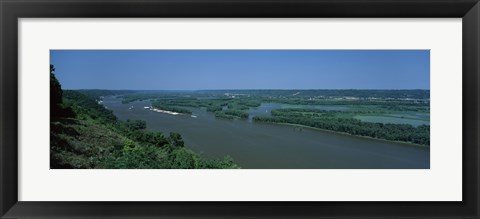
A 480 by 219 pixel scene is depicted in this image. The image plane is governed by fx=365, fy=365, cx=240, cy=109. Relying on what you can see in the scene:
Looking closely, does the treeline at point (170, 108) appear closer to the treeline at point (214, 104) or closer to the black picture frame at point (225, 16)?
the treeline at point (214, 104)

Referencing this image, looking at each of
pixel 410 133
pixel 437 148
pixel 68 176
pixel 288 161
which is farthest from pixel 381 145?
pixel 68 176

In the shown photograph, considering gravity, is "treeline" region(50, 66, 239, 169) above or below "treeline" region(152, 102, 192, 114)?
below

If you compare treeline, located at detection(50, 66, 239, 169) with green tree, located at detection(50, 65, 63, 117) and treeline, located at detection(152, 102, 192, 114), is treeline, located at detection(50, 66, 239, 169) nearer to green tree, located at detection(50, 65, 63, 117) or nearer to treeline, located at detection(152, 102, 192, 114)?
green tree, located at detection(50, 65, 63, 117)

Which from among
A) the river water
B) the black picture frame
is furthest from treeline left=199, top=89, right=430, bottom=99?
the black picture frame

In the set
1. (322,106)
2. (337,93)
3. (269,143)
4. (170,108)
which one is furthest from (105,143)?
(337,93)

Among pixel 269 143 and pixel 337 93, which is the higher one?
pixel 337 93

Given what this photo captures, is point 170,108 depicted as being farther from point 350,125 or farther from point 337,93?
point 350,125
